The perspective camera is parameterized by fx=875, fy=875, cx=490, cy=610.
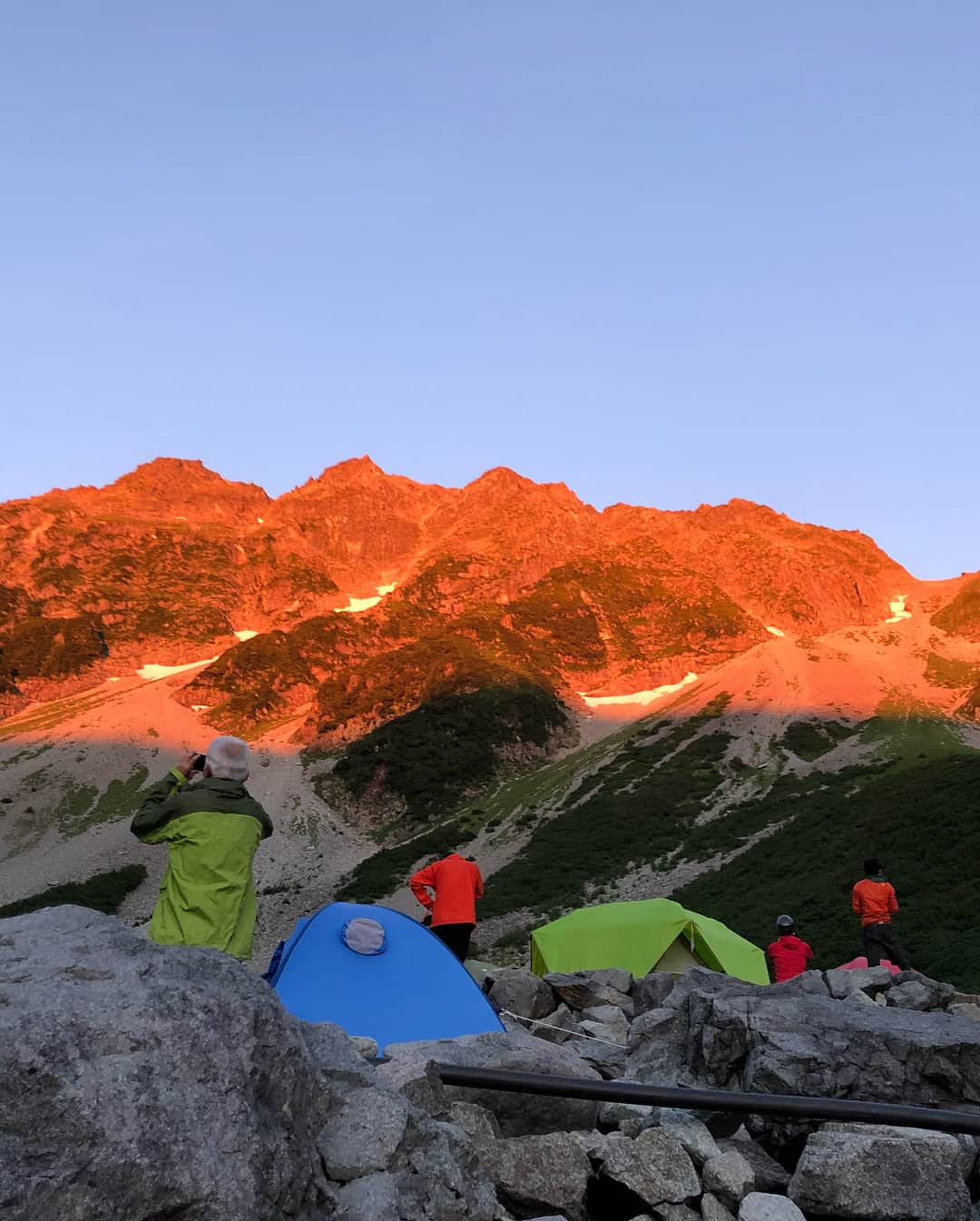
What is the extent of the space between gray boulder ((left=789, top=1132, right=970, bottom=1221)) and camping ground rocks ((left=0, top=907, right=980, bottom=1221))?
0.04 feet

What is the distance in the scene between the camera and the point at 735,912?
38.3 meters

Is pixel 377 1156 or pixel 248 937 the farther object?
pixel 248 937

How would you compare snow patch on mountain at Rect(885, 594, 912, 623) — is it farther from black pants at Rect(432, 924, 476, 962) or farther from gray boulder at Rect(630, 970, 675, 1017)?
black pants at Rect(432, 924, 476, 962)

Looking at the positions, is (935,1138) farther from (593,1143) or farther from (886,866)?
(886,866)

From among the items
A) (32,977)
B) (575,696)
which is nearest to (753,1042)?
(32,977)

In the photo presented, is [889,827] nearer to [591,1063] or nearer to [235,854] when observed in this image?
[591,1063]

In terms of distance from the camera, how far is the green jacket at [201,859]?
7.35 meters

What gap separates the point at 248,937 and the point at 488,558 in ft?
585

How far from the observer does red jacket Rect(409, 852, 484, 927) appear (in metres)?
13.6

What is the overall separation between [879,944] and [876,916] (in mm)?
532

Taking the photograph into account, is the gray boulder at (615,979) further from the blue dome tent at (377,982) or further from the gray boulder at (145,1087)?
the gray boulder at (145,1087)

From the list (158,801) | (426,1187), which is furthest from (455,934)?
(426,1187)

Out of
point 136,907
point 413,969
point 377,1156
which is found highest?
point 377,1156

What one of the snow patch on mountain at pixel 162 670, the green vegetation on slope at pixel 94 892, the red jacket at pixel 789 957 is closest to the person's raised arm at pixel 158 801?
the red jacket at pixel 789 957
